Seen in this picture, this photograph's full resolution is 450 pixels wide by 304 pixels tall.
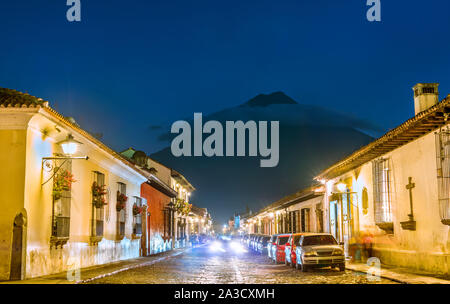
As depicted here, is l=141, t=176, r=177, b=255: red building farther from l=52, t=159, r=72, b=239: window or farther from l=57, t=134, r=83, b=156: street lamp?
l=57, t=134, r=83, b=156: street lamp

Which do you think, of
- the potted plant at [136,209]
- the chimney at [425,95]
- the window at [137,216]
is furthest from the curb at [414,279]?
the window at [137,216]

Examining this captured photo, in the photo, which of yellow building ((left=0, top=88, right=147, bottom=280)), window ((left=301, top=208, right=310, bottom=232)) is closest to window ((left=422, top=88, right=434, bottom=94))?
yellow building ((left=0, top=88, right=147, bottom=280))

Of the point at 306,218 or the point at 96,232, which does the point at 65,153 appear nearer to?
the point at 96,232

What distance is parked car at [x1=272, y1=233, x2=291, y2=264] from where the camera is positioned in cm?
2556

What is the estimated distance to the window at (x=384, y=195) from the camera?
832 inches

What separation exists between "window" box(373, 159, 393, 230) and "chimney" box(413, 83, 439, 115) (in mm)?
2731

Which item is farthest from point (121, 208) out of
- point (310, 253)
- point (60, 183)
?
point (310, 253)

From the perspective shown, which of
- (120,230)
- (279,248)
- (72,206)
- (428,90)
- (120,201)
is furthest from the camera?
(120,230)

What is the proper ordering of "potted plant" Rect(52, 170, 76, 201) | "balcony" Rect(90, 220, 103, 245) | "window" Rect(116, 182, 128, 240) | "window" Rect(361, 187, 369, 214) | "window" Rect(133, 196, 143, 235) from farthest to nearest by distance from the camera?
1. "window" Rect(133, 196, 143, 235)
2. "window" Rect(116, 182, 128, 240)
3. "window" Rect(361, 187, 369, 214)
4. "balcony" Rect(90, 220, 103, 245)
5. "potted plant" Rect(52, 170, 76, 201)

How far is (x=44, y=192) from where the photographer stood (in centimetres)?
1630

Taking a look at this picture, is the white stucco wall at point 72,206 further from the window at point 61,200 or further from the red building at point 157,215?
the red building at point 157,215

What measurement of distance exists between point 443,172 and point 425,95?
6468 millimetres

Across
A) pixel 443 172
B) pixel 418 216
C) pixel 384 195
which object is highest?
pixel 443 172
